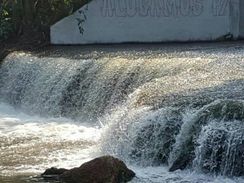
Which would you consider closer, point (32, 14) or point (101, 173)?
point (101, 173)

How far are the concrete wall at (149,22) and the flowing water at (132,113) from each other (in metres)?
1.40

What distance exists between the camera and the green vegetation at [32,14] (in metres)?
A: 18.8

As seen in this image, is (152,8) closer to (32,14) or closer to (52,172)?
(32,14)

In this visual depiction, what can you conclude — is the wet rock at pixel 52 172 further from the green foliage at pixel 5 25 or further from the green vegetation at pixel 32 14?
the green foliage at pixel 5 25

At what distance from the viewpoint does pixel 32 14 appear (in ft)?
63.4

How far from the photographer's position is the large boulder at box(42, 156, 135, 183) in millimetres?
7469

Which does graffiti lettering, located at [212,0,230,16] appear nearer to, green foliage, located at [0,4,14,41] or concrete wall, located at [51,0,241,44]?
concrete wall, located at [51,0,241,44]

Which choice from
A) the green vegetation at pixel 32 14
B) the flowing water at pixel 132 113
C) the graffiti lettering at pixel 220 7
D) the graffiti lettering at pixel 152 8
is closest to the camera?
the flowing water at pixel 132 113

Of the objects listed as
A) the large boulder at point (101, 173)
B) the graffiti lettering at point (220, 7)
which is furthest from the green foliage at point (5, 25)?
the large boulder at point (101, 173)

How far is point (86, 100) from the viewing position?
12.8 metres

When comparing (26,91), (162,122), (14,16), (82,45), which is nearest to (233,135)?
(162,122)

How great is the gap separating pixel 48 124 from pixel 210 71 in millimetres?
3203

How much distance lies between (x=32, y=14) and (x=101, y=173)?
1250 centimetres

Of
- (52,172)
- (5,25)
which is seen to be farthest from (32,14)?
(52,172)
